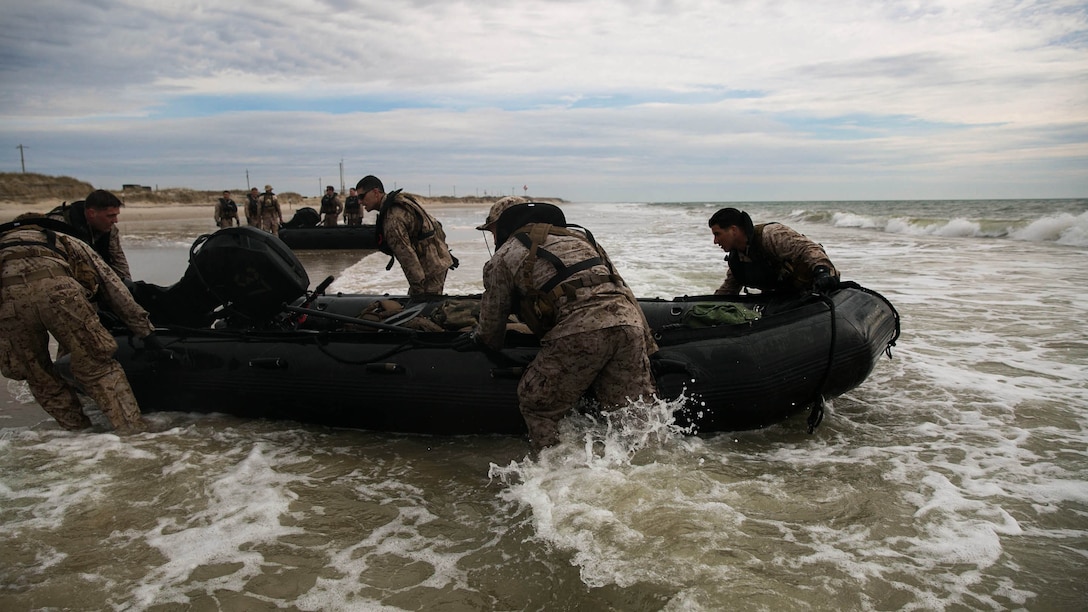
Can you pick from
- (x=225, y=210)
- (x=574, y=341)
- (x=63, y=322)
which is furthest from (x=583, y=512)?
(x=225, y=210)

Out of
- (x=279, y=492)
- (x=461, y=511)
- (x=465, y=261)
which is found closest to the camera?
(x=461, y=511)

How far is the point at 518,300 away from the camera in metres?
3.51

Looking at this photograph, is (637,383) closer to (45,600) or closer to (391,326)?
(391,326)

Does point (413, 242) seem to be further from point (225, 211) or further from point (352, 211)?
point (225, 211)

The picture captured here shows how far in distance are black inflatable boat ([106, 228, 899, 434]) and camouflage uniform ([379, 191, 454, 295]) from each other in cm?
130

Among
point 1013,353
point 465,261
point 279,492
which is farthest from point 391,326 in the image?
point 465,261

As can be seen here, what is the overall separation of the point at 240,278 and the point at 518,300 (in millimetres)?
2300

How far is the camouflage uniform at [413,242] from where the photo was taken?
20.5 ft

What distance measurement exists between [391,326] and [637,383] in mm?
1748

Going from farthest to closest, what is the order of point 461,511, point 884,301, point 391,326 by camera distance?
1. point 884,301
2. point 391,326
3. point 461,511

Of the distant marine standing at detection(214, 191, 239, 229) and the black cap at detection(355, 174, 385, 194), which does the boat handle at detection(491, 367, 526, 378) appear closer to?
the black cap at detection(355, 174, 385, 194)

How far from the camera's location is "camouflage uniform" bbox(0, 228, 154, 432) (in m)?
3.90

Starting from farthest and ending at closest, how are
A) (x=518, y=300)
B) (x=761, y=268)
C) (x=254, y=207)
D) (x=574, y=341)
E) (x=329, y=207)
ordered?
(x=329, y=207)
(x=254, y=207)
(x=761, y=268)
(x=518, y=300)
(x=574, y=341)

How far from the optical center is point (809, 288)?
A: 16.2 ft
